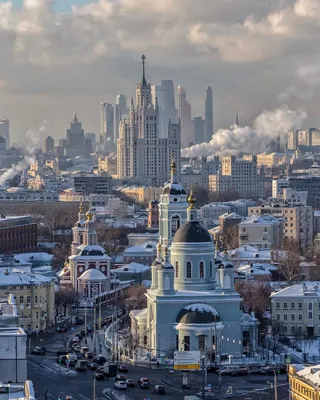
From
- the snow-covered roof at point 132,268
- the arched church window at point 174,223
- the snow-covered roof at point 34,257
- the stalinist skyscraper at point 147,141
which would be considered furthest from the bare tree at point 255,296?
the stalinist skyscraper at point 147,141

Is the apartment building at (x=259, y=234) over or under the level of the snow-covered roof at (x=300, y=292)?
over

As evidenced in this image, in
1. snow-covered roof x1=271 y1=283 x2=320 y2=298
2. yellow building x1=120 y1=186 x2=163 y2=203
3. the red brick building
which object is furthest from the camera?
yellow building x1=120 y1=186 x2=163 y2=203

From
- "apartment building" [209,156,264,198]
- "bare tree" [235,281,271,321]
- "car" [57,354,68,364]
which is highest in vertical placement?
"apartment building" [209,156,264,198]

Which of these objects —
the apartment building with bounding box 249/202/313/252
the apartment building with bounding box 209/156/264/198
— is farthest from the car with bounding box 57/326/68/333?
the apartment building with bounding box 209/156/264/198

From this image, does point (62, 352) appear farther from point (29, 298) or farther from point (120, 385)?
point (29, 298)

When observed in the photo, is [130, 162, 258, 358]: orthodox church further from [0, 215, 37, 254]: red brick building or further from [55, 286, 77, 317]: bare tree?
[0, 215, 37, 254]: red brick building

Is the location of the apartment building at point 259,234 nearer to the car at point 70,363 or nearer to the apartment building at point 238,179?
the car at point 70,363

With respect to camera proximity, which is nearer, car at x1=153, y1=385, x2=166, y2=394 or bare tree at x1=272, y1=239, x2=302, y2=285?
car at x1=153, y1=385, x2=166, y2=394
